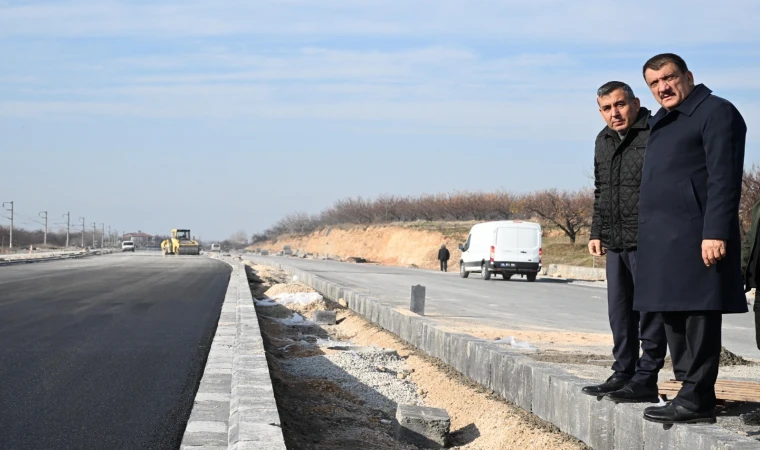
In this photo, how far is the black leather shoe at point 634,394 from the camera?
6047 millimetres

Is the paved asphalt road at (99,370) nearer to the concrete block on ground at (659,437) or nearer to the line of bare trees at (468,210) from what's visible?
the concrete block on ground at (659,437)

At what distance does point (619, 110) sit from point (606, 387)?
6.00 ft

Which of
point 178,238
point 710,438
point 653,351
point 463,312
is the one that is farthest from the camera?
point 178,238

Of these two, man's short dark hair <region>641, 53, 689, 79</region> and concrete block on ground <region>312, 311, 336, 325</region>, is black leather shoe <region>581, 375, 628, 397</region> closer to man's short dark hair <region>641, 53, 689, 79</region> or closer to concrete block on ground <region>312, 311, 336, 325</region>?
man's short dark hair <region>641, 53, 689, 79</region>

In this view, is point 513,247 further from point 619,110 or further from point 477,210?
point 477,210

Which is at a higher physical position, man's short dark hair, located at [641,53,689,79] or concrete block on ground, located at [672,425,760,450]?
man's short dark hair, located at [641,53,689,79]

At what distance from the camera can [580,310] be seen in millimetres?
21484

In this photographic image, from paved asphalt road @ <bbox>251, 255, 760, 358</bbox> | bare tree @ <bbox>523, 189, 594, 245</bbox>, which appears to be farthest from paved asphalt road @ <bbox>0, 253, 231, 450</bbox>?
bare tree @ <bbox>523, 189, 594, 245</bbox>

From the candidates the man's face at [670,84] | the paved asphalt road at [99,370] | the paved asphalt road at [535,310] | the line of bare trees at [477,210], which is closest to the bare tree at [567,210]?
the line of bare trees at [477,210]

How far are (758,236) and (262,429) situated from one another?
3463mm

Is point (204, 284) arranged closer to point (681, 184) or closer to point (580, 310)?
point (580, 310)

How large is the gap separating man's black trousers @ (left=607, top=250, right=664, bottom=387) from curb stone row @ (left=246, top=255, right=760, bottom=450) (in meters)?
0.33

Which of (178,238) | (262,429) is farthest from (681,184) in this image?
(178,238)

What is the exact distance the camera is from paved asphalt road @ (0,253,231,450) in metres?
6.71
